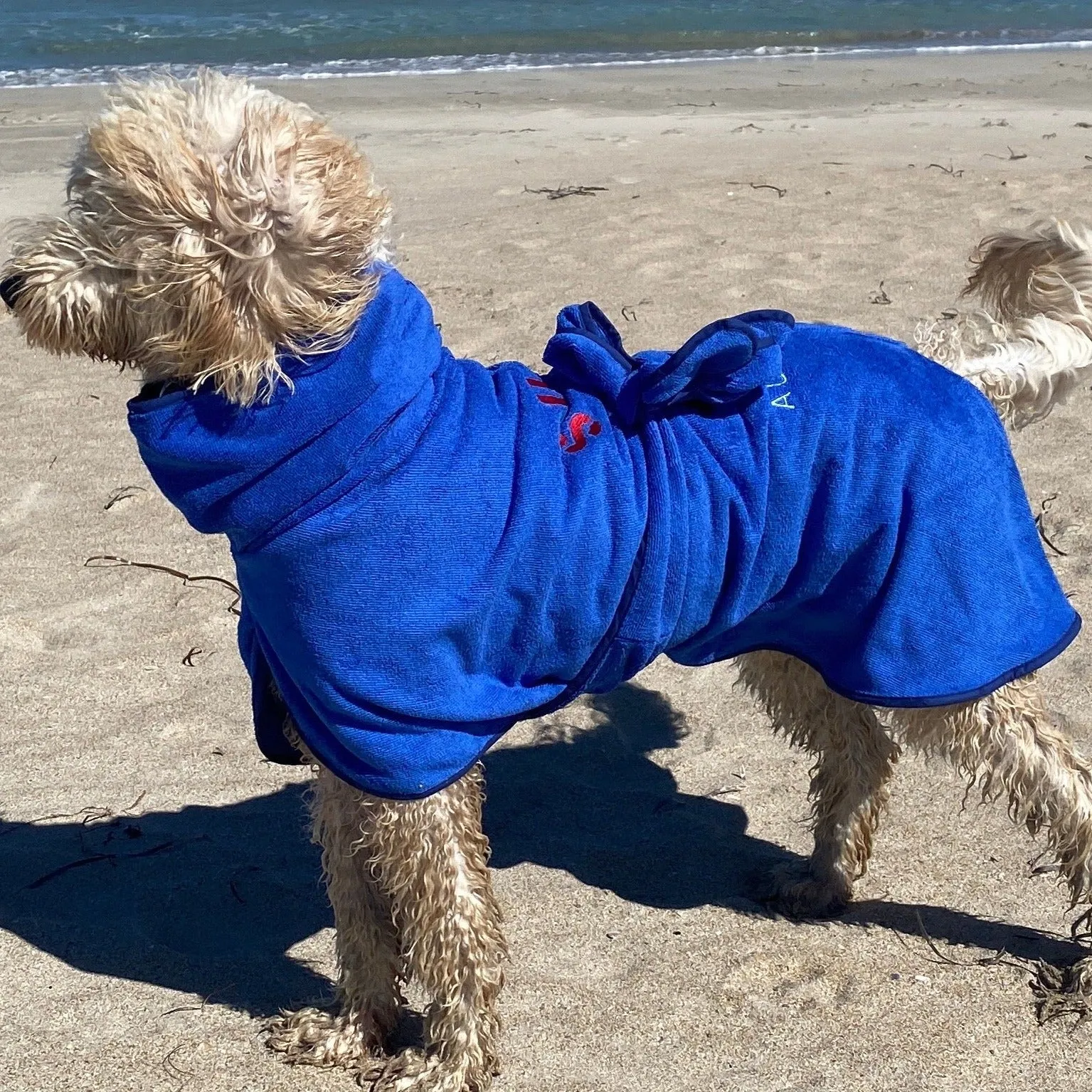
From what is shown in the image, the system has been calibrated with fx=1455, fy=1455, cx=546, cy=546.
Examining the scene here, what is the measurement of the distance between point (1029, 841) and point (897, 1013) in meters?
0.72

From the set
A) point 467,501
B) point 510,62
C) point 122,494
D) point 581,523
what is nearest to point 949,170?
point 122,494

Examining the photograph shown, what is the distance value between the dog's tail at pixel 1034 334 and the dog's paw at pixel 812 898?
1.21 meters

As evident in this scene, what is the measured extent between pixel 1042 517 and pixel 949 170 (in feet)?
15.6

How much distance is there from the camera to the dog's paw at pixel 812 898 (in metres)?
3.56

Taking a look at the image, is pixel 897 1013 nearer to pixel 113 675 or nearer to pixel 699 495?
pixel 699 495

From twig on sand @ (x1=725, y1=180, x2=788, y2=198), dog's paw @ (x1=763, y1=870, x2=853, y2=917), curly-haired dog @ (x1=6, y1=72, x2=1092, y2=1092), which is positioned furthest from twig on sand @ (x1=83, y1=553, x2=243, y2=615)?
twig on sand @ (x1=725, y1=180, x2=788, y2=198)

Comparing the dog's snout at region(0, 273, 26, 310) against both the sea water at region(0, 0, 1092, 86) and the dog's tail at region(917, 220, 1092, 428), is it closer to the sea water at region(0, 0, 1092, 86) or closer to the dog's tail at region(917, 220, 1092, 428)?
the dog's tail at region(917, 220, 1092, 428)

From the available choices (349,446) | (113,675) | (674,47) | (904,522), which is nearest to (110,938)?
(113,675)

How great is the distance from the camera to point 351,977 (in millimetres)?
3154

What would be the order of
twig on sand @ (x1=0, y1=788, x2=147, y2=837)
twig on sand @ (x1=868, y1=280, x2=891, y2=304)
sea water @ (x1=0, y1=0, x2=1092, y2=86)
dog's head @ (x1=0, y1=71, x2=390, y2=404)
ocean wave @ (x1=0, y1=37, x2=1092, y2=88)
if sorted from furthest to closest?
sea water @ (x1=0, y1=0, x2=1092, y2=86) → ocean wave @ (x1=0, y1=37, x2=1092, y2=88) → twig on sand @ (x1=868, y1=280, x2=891, y2=304) → twig on sand @ (x1=0, y1=788, x2=147, y2=837) → dog's head @ (x1=0, y1=71, x2=390, y2=404)

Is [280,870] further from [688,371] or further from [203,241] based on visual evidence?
[203,241]

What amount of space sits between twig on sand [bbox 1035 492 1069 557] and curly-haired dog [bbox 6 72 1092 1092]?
5.66 ft

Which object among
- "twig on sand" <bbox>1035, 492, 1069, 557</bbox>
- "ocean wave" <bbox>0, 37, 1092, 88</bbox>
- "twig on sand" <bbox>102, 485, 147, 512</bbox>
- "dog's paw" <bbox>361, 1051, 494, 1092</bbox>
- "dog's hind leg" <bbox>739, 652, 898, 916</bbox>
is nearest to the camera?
"dog's paw" <bbox>361, 1051, 494, 1092</bbox>

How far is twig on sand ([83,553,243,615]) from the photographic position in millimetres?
4895
